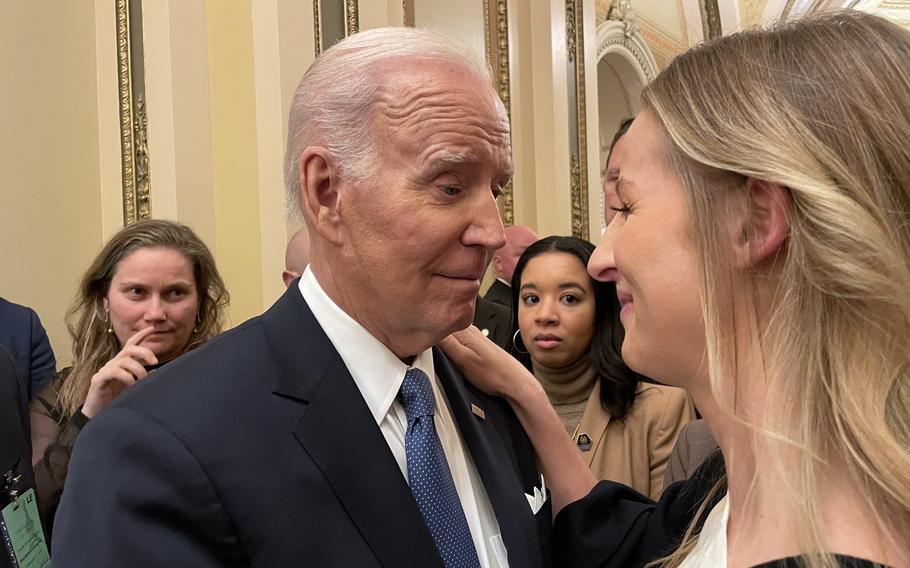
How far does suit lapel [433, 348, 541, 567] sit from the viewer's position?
67.1 inches

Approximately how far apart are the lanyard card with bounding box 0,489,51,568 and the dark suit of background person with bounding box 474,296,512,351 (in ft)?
9.17

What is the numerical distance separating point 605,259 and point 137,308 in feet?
6.54

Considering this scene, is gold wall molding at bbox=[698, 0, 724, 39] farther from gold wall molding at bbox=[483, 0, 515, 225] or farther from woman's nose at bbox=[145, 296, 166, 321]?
woman's nose at bbox=[145, 296, 166, 321]

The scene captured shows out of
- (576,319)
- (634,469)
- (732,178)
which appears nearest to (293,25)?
(576,319)

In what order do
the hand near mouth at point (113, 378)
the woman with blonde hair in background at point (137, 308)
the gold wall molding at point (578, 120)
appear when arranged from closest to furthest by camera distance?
the hand near mouth at point (113, 378)
the woman with blonde hair in background at point (137, 308)
the gold wall molding at point (578, 120)

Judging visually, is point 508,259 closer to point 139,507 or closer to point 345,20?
point 345,20

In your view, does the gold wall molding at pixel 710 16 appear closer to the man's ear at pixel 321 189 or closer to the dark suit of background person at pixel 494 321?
the dark suit of background person at pixel 494 321

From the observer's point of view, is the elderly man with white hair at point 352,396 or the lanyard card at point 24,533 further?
the lanyard card at point 24,533

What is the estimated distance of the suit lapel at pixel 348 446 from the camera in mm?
1471

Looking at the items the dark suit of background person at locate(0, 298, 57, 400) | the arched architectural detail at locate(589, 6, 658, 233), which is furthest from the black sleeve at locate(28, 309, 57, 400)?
the arched architectural detail at locate(589, 6, 658, 233)

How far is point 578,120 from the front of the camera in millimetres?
7227

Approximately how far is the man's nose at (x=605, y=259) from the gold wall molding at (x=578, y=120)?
5644 mm

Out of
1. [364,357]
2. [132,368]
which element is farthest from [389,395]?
[132,368]

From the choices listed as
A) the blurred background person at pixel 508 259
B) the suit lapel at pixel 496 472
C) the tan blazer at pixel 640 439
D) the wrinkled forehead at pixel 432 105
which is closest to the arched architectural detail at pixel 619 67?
the blurred background person at pixel 508 259
